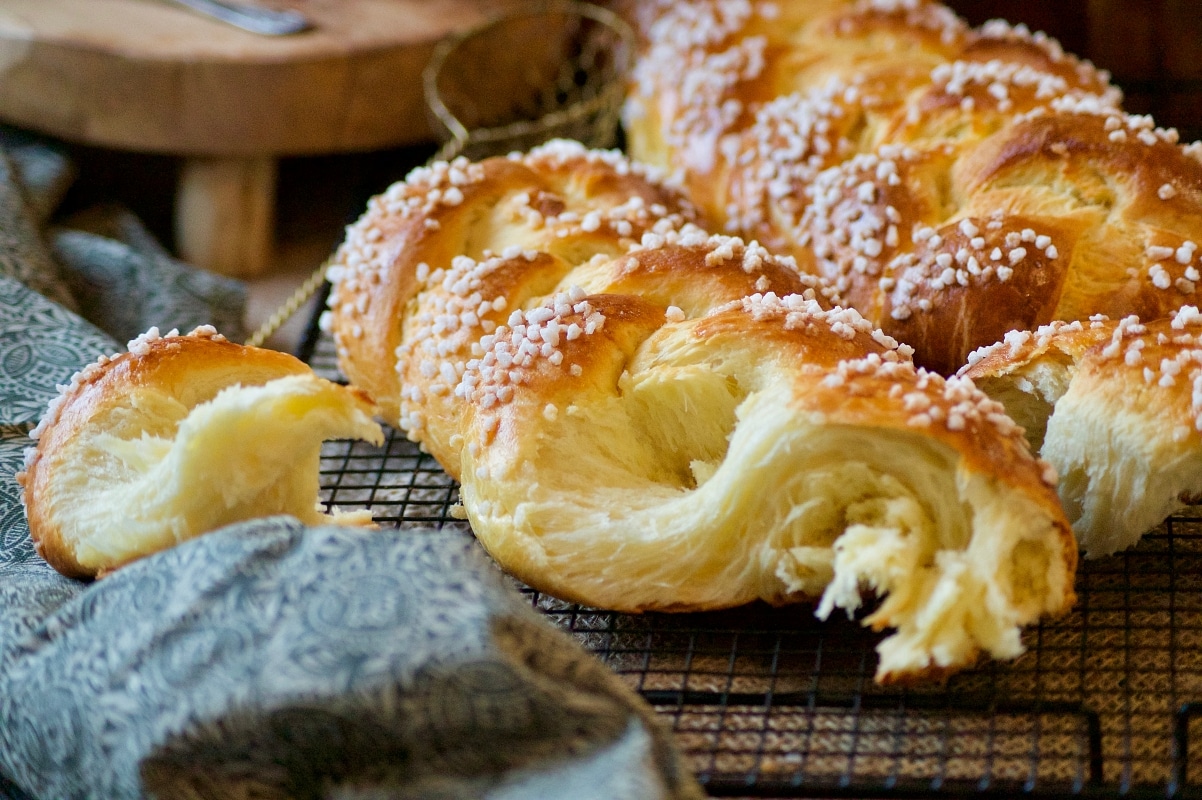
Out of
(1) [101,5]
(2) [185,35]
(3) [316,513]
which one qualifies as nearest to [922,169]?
(3) [316,513]

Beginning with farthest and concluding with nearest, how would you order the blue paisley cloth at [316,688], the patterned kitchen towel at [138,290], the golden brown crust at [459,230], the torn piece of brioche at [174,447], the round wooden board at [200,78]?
the round wooden board at [200,78] < the patterned kitchen towel at [138,290] < the golden brown crust at [459,230] < the torn piece of brioche at [174,447] < the blue paisley cloth at [316,688]

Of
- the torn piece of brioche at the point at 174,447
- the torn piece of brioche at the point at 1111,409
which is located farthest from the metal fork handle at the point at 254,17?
the torn piece of brioche at the point at 1111,409

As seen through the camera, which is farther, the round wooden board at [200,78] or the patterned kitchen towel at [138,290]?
the round wooden board at [200,78]

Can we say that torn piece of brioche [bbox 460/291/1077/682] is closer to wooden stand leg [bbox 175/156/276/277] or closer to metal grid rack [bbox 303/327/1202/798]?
metal grid rack [bbox 303/327/1202/798]

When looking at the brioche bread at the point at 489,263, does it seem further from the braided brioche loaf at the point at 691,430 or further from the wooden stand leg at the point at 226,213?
the wooden stand leg at the point at 226,213

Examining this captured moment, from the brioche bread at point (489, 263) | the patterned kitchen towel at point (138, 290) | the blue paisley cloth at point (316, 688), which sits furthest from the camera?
the patterned kitchen towel at point (138, 290)

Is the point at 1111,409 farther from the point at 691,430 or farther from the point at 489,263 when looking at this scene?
the point at 489,263

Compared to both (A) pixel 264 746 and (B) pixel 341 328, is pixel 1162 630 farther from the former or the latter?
(B) pixel 341 328
